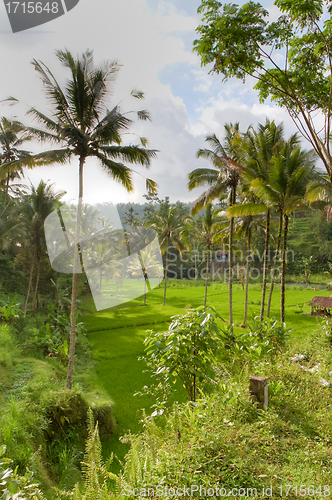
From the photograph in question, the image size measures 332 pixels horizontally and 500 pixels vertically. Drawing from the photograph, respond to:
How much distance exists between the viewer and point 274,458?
2398 mm

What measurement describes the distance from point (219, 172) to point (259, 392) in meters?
11.0

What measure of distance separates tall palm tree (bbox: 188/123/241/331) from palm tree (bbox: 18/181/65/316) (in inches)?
323

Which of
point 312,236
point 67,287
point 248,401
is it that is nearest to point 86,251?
point 67,287

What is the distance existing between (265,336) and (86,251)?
19981mm

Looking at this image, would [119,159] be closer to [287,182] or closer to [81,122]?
[81,122]

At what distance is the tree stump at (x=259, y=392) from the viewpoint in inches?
114

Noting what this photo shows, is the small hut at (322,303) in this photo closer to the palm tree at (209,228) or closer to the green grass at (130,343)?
the green grass at (130,343)

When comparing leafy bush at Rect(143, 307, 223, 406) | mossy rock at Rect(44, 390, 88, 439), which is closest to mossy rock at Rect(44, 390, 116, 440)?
mossy rock at Rect(44, 390, 88, 439)

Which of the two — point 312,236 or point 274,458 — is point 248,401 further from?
point 312,236

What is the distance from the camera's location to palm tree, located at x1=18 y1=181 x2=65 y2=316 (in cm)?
1538

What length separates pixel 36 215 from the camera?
597 inches

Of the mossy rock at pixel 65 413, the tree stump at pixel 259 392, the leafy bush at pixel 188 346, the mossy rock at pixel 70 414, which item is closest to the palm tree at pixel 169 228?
the mossy rock at pixel 70 414

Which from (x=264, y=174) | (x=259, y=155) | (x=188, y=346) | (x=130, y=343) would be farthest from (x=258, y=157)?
(x=188, y=346)

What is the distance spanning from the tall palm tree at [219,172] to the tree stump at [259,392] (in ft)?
30.7
